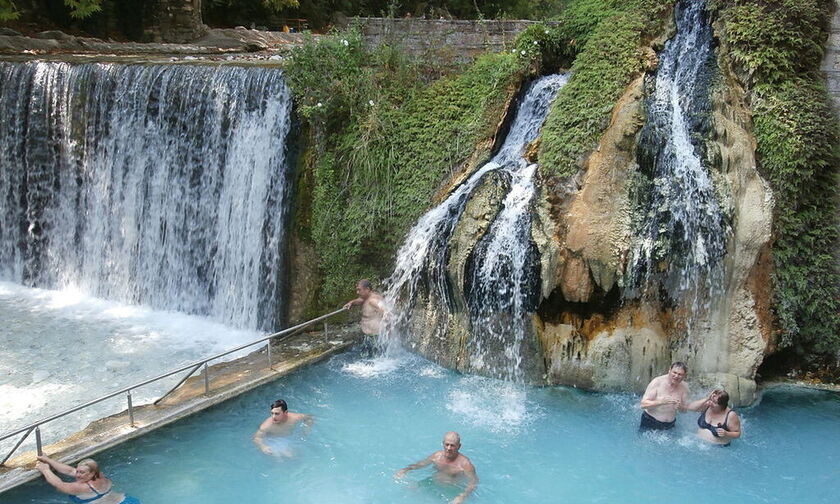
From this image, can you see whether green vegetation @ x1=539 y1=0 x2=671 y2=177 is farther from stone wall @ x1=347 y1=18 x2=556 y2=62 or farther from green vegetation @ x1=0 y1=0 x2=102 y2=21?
green vegetation @ x1=0 y1=0 x2=102 y2=21

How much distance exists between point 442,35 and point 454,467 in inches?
304

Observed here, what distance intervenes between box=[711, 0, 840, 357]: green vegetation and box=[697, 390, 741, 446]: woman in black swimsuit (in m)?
1.90

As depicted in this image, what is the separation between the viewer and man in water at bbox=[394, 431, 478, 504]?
6.58 meters

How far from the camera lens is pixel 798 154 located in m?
8.57

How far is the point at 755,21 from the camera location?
9195 millimetres

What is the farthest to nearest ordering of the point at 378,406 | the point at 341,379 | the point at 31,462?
the point at 341,379 → the point at 378,406 → the point at 31,462

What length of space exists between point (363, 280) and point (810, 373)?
5.59m

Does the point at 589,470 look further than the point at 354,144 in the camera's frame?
No

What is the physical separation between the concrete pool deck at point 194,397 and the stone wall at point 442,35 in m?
4.59

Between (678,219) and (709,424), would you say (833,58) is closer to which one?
(678,219)

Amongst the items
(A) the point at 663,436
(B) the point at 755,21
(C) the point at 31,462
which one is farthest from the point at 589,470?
(B) the point at 755,21

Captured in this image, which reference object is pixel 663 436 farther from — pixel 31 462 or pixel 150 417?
pixel 31 462

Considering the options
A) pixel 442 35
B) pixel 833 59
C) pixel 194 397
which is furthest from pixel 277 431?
pixel 833 59

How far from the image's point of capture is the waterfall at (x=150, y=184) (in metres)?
11.4
